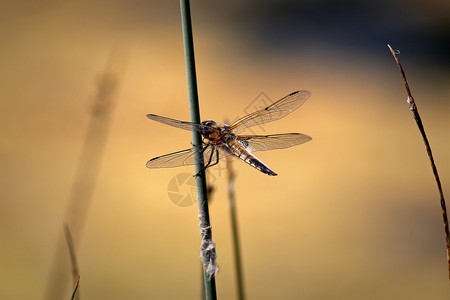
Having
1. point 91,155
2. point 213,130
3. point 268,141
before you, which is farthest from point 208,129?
point 91,155

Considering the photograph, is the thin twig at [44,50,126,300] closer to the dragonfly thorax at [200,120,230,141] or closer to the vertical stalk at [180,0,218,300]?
the dragonfly thorax at [200,120,230,141]

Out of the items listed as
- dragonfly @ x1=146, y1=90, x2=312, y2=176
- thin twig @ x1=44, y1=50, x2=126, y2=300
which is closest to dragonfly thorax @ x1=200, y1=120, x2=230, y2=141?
dragonfly @ x1=146, y1=90, x2=312, y2=176

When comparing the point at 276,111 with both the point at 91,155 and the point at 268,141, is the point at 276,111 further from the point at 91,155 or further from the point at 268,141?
the point at 91,155

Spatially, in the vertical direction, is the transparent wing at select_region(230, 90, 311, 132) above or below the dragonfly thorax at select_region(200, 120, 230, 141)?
above

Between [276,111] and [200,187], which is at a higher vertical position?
[276,111]

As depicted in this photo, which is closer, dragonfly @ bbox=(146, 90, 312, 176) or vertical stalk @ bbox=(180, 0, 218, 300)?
vertical stalk @ bbox=(180, 0, 218, 300)

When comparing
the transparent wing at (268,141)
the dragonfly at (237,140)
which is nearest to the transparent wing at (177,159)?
the dragonfly at (237,140)

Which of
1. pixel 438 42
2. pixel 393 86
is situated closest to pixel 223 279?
pixel 393 86
